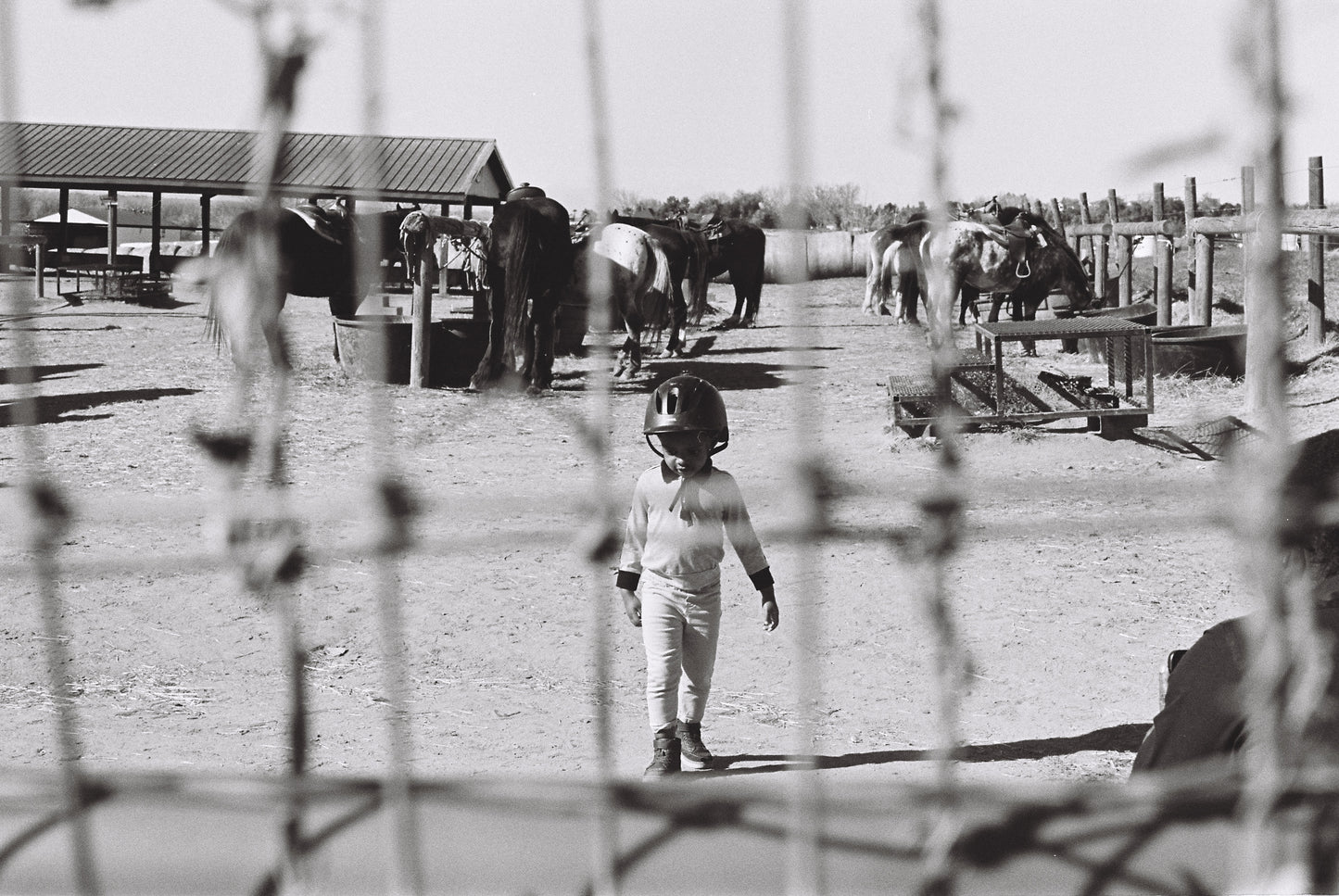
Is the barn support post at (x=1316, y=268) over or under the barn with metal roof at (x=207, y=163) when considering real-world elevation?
under

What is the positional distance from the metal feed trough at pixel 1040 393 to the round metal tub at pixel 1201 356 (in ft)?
2.41

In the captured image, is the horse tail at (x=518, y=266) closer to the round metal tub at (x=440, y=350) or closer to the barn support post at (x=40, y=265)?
the round metal tub at (x=440, y=350)

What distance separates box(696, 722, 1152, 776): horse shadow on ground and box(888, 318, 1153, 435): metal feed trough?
4.24 metres

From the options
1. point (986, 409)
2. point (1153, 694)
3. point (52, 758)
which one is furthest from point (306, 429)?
point (1153, 694)

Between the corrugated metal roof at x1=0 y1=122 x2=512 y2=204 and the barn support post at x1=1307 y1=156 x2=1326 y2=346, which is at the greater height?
the corrugated metal roof at x1=0 y1=122 x2=512 y2=204

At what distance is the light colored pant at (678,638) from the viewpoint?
169 inches

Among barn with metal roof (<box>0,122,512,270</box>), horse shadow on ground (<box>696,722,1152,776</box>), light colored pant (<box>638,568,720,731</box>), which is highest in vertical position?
barn with metal roof (<box>0,122,512,270</box>)

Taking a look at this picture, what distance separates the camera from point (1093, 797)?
4.21 ft

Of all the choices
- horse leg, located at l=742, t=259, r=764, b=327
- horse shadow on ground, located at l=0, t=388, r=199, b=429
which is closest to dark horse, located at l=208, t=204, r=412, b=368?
horse shadow on ground, located at l=0, t=388, r=199, b=429

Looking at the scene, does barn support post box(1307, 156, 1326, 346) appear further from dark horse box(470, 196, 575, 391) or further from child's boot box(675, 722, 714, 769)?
child's boot box(675, 722, 714, 769)

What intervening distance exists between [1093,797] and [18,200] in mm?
1297

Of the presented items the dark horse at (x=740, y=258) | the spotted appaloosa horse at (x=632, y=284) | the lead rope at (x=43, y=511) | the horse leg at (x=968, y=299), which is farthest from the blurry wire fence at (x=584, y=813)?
the dark horse at (x=740, y=258)

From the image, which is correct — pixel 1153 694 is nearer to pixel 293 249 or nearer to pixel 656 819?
pixel 656 819

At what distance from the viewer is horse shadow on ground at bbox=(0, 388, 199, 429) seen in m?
10.1
